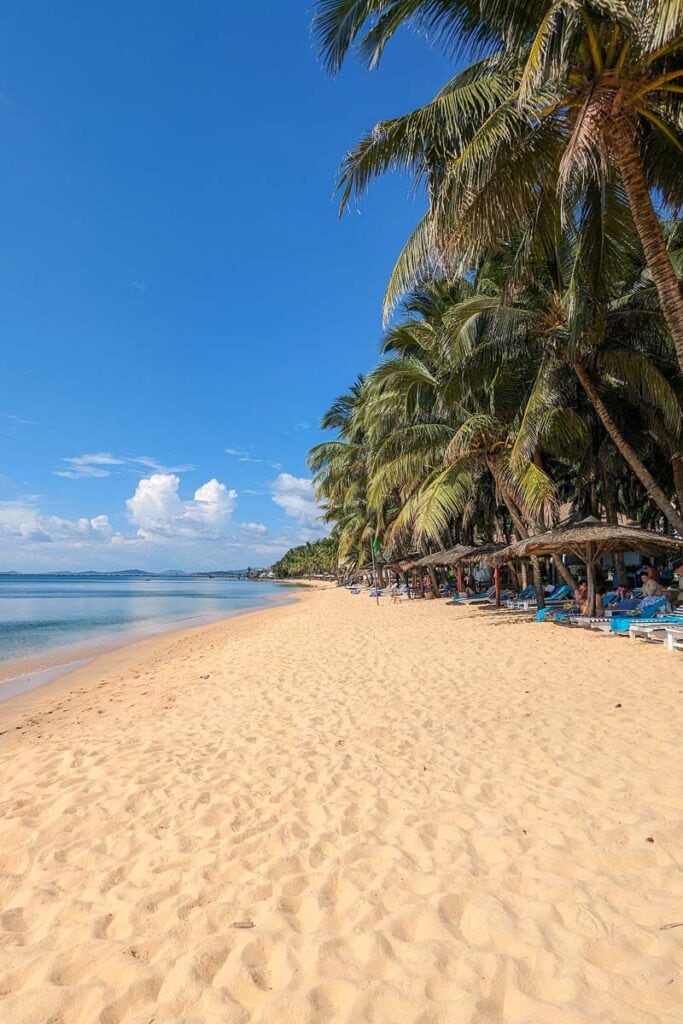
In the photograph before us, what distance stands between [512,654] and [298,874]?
6633 millimetres

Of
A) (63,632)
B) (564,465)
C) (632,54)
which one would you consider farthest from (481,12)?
(63,632)

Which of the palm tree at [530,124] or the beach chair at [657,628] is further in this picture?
the beach chair at [657,628]

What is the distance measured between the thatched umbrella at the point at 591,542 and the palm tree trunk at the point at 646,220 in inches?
185

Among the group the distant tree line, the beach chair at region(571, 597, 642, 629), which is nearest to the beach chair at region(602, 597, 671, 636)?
the beach chair at region(571, 597, 642, 629)

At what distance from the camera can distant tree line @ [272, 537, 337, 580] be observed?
9019 centimetres

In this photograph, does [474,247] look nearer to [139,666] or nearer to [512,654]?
[512,654]

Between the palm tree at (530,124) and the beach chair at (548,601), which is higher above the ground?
the palm tree at (530,124)

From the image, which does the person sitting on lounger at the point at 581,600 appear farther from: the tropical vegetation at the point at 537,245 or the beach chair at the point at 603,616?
the tropical vegetation at the point at 537,245

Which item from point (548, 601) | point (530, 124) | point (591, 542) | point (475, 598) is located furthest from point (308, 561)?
point (530, 124)

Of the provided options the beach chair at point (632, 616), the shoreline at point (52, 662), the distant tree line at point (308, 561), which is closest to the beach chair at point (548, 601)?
the beach chair at point (632, 616)

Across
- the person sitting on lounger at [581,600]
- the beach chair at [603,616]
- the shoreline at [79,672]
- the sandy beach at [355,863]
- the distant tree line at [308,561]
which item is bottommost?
the shoreline at [79,672]

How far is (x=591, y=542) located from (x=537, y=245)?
5.78m

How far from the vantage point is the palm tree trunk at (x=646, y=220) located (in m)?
5.91

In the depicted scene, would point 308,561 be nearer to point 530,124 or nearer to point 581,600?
point 581,600
